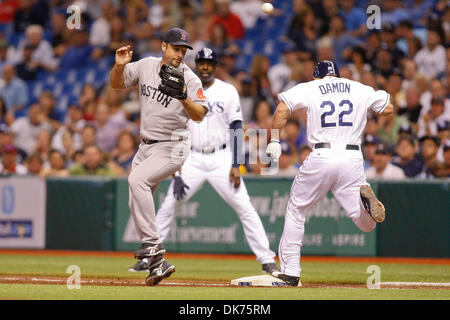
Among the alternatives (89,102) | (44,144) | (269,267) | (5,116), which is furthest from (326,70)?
(5,116)

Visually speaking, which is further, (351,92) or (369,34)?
(369,34)

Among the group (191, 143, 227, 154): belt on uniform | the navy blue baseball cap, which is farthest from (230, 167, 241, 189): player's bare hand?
the navy blue baseball cap

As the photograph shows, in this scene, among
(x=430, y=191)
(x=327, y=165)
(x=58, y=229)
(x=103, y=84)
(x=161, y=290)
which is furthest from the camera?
(x=103, y=84)

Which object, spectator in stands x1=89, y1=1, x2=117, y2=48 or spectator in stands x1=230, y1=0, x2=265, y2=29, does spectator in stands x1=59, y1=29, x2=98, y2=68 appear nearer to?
spectator in stands x1=89, y1=1, x2=117, y2=48

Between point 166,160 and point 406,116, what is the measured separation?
678cm

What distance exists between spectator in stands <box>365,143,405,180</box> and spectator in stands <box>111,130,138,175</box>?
13.2 feet

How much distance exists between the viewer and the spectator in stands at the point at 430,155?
13.1 metres

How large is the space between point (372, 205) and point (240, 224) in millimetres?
5327

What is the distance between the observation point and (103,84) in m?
17.6

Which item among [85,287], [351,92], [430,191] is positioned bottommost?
[85,287]

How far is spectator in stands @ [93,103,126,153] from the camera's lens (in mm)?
15930

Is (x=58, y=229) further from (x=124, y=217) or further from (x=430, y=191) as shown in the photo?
(x=430, y=191)

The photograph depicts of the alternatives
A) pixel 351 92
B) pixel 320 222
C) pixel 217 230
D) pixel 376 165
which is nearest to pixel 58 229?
pixel 217 230

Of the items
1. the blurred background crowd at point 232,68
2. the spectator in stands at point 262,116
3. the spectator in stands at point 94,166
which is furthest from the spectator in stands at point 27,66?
the spectator in stands at point 262,116
